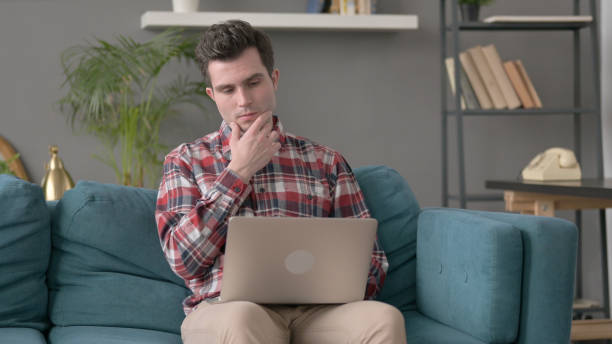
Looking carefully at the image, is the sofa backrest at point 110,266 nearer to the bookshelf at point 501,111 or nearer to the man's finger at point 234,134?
the man's finger at point 234,134

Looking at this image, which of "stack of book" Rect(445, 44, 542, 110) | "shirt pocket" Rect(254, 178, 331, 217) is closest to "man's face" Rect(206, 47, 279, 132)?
"shirt pocket" Rect(254, 178, 331, 217)

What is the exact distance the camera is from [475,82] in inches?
131

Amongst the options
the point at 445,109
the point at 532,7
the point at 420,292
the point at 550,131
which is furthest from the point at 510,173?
the point at 420,292

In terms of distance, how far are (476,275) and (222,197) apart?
1.97ft

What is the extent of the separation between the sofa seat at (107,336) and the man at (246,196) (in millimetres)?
96

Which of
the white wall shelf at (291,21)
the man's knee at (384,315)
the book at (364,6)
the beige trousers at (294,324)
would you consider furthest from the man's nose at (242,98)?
the book at (364,6)

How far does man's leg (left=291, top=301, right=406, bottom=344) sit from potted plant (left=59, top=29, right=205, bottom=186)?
1.61 m

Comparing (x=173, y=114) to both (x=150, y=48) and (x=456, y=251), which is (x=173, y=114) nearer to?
(x=150, y=48)

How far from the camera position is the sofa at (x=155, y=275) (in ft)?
5.31

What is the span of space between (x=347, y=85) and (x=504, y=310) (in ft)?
6.68

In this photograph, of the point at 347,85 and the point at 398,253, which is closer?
the point at 398,253

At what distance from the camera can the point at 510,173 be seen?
3672mm

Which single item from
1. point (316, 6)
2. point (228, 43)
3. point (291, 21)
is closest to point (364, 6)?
point (316, 6)

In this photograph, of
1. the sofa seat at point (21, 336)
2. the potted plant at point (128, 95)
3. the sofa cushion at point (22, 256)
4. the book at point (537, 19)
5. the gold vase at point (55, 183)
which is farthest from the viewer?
the book at point (537, 19)
